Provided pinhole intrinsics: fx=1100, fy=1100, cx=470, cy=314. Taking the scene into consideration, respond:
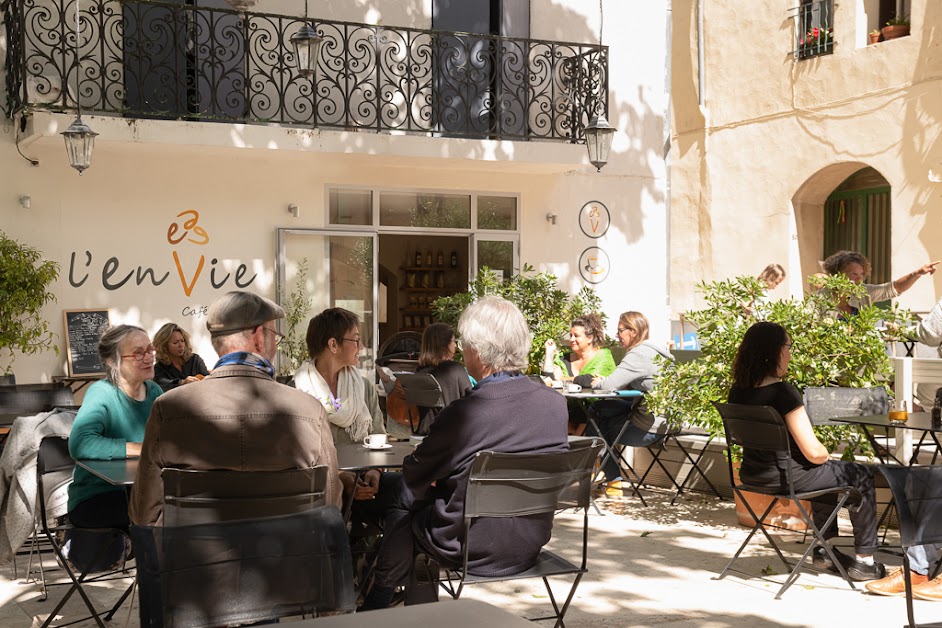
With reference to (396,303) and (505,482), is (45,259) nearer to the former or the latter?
(396,303)

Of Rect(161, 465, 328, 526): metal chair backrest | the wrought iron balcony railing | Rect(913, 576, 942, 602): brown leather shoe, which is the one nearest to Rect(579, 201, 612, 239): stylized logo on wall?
the wrought iron balcony railing

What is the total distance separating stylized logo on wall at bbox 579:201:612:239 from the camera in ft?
42.0

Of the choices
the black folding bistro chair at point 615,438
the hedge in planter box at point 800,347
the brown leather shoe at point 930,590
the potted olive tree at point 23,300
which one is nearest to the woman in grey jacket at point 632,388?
the black folding bistro chair at point 615,438

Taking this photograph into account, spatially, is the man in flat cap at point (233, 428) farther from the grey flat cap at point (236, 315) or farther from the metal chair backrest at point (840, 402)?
the metal chair backrest at point (840, 402)

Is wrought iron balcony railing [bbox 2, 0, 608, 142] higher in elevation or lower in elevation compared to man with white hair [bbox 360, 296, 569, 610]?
higher

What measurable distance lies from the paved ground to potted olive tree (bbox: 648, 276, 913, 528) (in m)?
0.81

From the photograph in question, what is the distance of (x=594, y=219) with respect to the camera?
12844 millimetres

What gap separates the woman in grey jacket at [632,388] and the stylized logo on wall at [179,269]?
4.54 metres

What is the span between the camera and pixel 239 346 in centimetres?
359

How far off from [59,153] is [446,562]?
808 centimetres

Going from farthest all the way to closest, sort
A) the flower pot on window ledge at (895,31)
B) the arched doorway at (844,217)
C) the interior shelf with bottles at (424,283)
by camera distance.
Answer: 1. the arched doorway at (844,217)
2. the interior shelf with bottles at (424,283)
3. the flower pot on window ledge at (895,31)

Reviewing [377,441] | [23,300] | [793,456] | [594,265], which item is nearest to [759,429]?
[793,456]

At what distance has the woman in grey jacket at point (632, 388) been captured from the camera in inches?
313

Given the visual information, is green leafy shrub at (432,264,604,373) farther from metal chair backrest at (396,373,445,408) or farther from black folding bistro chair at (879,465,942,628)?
black folding bistro chair at (879,465,942,628)
